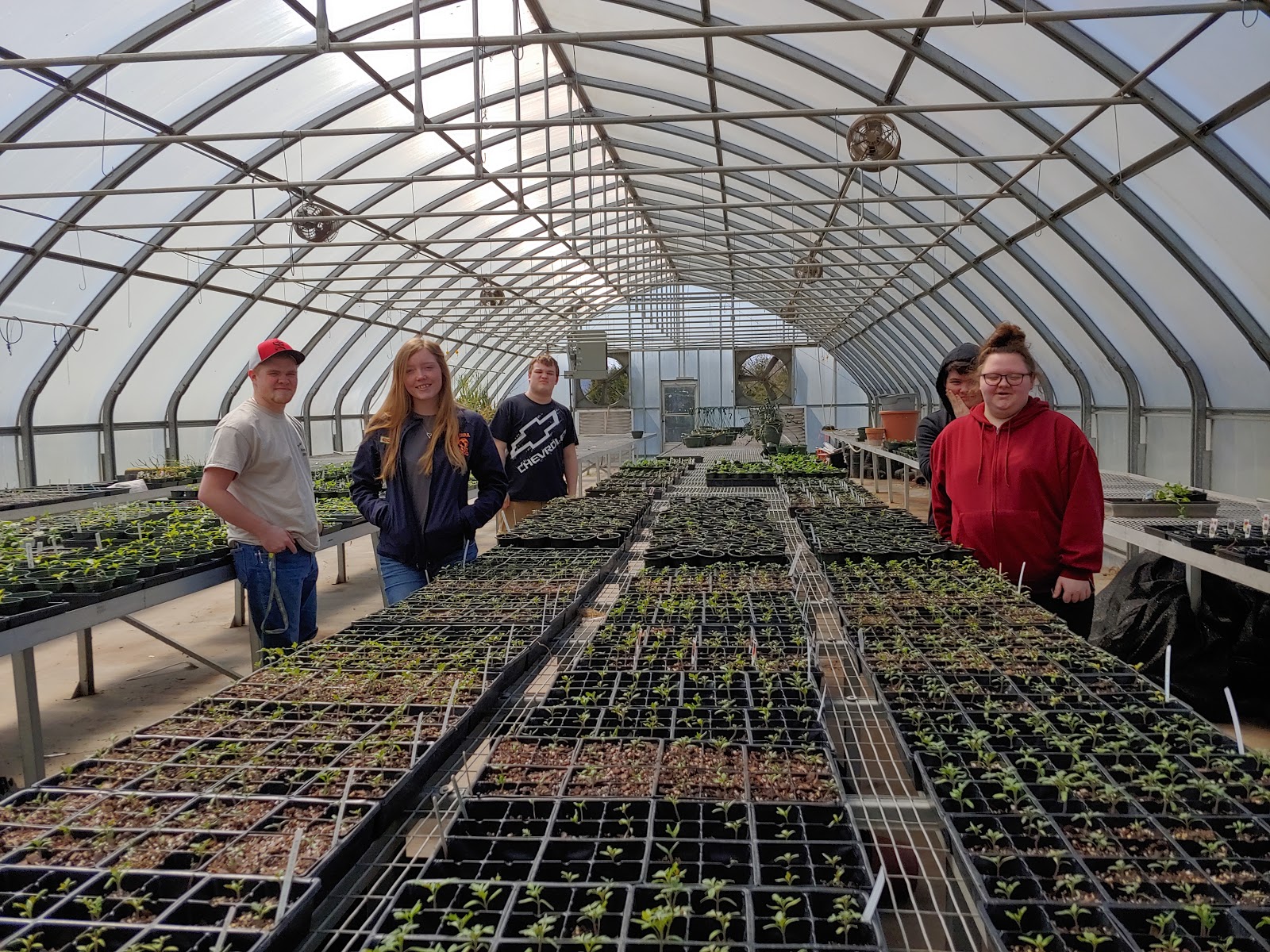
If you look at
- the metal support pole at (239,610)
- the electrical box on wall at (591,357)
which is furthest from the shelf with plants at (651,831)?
the electrical box on wall at (591,357)

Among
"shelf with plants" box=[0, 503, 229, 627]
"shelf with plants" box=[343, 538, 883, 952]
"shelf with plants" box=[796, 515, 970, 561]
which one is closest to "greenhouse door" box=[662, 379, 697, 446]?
"shelf with plants" box=[0, 503, 229, 627]

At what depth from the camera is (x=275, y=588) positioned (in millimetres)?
3666

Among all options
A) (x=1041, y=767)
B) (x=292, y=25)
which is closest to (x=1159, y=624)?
(x=1041, y=767)

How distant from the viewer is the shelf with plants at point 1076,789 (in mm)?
1173

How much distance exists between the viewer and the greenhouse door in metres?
26.1

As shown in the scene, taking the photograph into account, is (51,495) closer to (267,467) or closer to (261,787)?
(267,467)

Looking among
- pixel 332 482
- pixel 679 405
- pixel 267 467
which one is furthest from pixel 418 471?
pixel 679 405

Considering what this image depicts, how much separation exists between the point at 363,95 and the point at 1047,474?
892 centimetres

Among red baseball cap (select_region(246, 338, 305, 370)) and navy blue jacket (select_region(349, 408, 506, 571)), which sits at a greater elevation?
red baseball cap (select_region(246, 338, 305, 370))

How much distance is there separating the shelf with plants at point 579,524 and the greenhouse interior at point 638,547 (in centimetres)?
5

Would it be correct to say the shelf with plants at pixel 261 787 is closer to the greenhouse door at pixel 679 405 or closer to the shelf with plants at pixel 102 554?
the shelf with plants at pixel 102 554

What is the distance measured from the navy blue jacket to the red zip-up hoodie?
5.74ft

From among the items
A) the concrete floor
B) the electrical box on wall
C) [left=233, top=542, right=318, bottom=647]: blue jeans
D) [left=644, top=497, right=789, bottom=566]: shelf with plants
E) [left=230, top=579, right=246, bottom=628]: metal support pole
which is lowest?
the concrete floor

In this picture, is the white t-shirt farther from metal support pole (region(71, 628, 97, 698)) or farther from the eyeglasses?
the eyeglasses
